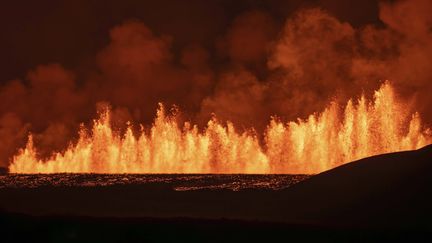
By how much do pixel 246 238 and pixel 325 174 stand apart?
24.8m

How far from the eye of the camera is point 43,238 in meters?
41.9

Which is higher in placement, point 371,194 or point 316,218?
point 371,194

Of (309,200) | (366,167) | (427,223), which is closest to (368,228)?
(427,223)

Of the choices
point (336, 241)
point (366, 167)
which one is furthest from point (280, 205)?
point (336, 241)

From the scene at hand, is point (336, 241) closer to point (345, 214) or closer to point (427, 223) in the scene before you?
point (427, 223)

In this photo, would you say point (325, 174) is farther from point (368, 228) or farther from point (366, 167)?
point (368, 228)

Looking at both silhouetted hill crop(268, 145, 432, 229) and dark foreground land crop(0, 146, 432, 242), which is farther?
silhouetted hill crop(268, 145, 432, 229)

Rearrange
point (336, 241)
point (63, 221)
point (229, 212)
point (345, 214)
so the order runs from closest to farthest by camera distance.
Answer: point (336, 241) < point (63, 221) < point (345, 214) < point (229, 212)

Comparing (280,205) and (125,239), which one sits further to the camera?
(280,205)

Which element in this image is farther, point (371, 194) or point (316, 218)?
point (371, 194)

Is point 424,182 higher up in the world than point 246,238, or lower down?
higher up

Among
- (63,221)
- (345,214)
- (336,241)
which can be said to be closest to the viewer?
(336,241)

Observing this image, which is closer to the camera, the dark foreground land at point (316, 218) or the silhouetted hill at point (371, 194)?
the dark foreground land at point (316, 218)

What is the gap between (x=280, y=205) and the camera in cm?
6019
